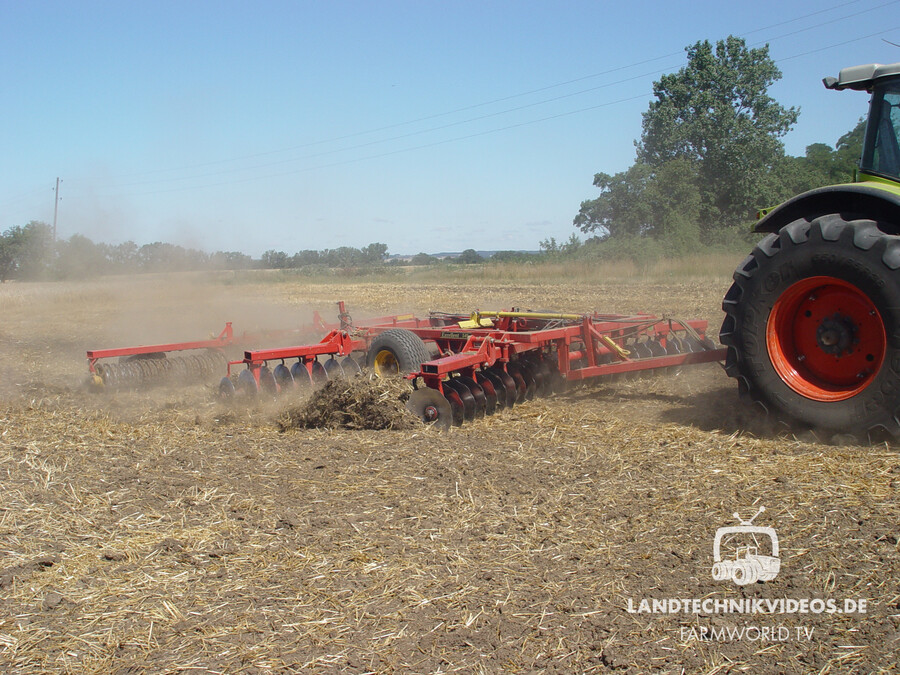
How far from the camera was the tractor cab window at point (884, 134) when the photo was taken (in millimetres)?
4730

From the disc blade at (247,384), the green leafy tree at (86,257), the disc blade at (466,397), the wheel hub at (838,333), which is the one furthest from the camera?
the green leafy tree at (86,257)

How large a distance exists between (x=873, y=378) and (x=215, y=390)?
681 cm

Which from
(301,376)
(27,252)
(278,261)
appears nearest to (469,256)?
(278,261)

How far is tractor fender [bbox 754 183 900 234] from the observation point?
4312 mm

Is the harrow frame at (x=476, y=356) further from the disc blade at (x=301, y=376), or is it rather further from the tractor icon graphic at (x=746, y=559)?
the tractor icon graphic at (x=746, y=559)

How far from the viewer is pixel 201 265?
18828 millimetres

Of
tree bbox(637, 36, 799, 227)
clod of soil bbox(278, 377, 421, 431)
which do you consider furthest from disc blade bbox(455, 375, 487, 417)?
tree bbox(637, 36, 799, 227)

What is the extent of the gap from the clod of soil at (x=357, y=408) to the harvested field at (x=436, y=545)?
65 mm

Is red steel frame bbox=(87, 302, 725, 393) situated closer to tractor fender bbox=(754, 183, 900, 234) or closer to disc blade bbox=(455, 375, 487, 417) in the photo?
disc blade bbox=(455, 375, 487, 417)

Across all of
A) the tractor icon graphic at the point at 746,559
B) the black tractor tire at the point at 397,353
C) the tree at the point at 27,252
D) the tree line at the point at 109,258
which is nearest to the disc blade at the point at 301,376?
the black tractor tire at the point at 397,353

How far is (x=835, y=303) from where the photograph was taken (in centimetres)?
457

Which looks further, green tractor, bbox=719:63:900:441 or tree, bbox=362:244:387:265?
tree, bbox=362:244:387:265

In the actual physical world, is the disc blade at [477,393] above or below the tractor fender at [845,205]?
below

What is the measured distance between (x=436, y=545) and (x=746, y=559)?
128 cm
